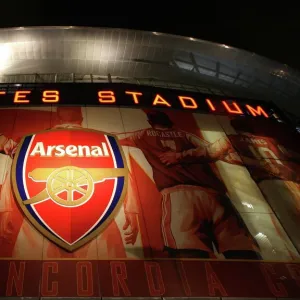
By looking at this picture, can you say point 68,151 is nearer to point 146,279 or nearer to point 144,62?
Answer: point 146,279

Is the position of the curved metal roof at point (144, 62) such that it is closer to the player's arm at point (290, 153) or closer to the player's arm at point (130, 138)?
the player's arm at point (290, 153)

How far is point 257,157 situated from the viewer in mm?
15203

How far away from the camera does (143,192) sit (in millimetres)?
12383

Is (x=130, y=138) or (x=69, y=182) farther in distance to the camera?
(x=130, y=138)

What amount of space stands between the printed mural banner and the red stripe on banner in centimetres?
6

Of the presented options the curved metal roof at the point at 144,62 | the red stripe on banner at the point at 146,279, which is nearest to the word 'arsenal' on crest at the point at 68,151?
the red stripe on banner at the point at 146,279

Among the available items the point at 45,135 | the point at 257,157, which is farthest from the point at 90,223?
the point at 257,157

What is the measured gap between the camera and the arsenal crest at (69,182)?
11000 mm

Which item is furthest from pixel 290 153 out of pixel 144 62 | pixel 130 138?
pixel 144 62

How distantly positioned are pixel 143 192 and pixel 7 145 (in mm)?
4644

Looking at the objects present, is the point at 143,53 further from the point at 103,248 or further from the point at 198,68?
the point at 103,248

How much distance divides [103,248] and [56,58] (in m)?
12.5

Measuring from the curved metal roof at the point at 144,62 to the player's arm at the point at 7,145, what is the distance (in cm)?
740

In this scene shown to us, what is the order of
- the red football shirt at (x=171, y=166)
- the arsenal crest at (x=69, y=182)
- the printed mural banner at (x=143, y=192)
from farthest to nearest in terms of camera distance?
the red football shirt at (x=171, y=166) → the arsenal crest at (x=69, y=182) → the printed mural banner at (x=143, y=192)
